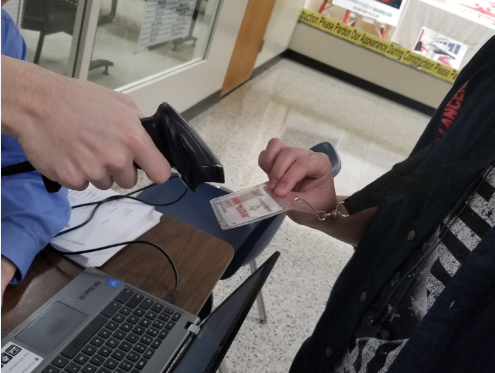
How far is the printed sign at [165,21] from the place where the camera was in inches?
91.4

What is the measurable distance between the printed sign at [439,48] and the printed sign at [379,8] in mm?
405

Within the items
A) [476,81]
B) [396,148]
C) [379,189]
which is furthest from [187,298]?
[396,148]

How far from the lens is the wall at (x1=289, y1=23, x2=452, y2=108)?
18.2 feet

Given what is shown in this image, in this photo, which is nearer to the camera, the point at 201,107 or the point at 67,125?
the point at 67,125

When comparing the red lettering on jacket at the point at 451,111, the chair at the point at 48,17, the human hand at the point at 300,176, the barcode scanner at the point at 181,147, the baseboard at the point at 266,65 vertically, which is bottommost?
the baseboard at the point at 266,65

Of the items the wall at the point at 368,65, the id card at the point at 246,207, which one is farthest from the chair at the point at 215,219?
the wall at the point at 368,65

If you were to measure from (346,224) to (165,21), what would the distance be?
78.5 inches

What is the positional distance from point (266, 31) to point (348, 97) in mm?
1346

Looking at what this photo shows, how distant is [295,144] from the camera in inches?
140

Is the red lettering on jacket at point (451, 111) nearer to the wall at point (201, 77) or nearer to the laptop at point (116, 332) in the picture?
the laptop at point (116, 332)

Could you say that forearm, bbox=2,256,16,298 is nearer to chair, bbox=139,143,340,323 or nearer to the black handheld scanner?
the black handheld scanner

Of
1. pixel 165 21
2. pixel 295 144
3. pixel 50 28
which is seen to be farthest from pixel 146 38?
pixel 295 144

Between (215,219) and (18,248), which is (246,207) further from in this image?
(215,219)

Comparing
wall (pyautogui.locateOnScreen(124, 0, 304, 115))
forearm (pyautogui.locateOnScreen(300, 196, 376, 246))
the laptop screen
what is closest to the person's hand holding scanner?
the laptop screen
